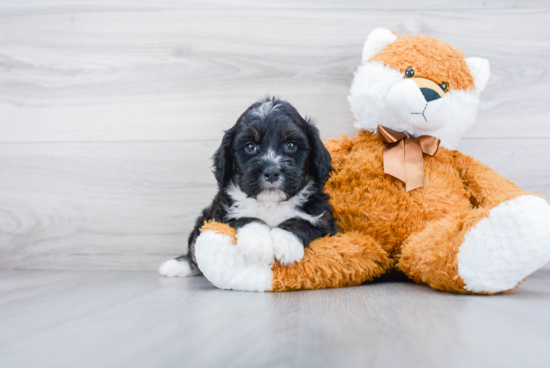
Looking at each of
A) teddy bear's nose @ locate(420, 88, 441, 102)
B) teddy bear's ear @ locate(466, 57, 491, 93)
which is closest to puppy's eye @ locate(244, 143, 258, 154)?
teddy bear's nose @ locate(420, 88, 441, 102)

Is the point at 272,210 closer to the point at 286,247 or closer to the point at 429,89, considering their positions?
the point at 286,247

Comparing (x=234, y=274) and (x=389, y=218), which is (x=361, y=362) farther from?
(x=389, y=218)

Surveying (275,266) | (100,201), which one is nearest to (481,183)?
(275,266)

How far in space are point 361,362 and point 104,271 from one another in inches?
66.5

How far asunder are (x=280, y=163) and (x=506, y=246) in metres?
0.72

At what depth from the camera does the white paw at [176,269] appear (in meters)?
1.82

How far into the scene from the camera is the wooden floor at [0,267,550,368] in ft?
2.47

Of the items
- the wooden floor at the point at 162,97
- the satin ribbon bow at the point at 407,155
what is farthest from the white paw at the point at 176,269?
the satin ribbon bow at the point at 407,155

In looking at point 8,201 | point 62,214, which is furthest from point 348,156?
point 8,201

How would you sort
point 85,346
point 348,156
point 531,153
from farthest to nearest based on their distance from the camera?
point 531,153, point 348,156, point 85,346

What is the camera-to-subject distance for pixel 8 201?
2.18 m

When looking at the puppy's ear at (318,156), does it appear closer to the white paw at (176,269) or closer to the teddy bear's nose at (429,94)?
the teddy bear's nose at (429,94)

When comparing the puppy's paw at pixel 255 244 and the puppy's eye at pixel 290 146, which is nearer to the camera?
the puppy's paw at pixel 255 244

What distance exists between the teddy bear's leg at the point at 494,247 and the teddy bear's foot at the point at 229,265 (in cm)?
55
